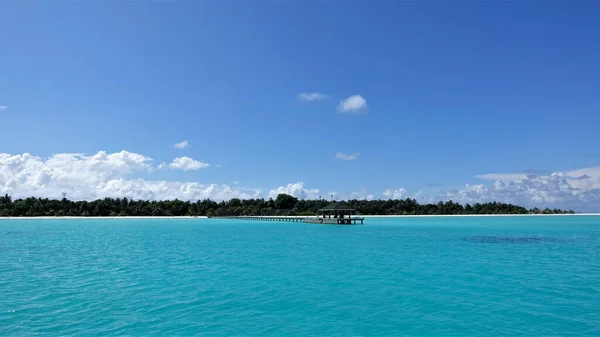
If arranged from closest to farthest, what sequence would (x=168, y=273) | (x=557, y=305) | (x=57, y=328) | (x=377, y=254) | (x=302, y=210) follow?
(x=57, y=328) < (x=557, y=305) < (x=168, y=273) < (x=377, y=254) < (x=302, y=210)

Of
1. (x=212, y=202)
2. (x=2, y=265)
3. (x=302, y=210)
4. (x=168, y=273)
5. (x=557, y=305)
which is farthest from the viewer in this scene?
(x=212, y=202)

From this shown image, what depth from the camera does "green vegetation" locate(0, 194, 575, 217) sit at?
13850 cm

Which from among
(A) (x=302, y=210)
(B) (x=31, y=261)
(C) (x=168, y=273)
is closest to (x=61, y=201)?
(A) (x=302, y=210)

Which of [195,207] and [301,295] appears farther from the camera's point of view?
[195,207]

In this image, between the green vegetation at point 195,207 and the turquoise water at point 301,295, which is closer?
the turquoise water at point 301,295

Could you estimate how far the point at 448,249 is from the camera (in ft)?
122

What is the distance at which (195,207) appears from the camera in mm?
145625

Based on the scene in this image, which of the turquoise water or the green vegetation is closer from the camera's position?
the turquoise water

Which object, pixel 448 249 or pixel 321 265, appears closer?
pixel 321 265

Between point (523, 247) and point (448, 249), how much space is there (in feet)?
26.8

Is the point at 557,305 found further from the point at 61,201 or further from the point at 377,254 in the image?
the point at 61,201

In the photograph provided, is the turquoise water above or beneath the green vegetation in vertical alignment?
beneath

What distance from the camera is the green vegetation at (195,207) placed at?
13850cm

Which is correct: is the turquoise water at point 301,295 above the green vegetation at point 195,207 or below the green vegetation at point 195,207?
below
